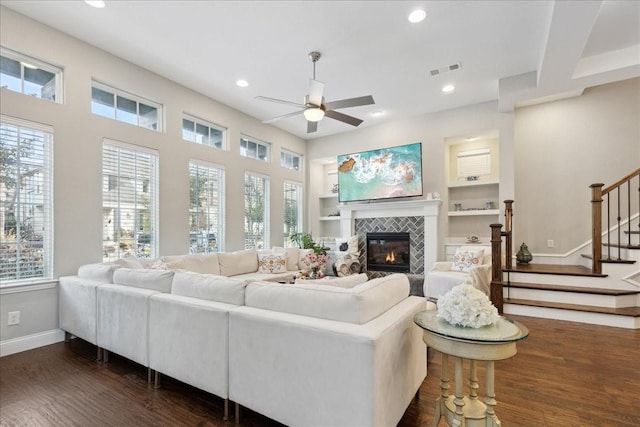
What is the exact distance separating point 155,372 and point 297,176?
18.2 ft

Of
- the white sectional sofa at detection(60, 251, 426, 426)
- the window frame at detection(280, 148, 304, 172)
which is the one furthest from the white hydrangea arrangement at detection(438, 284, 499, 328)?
the window frame at detection(280, 148, 304, 172)

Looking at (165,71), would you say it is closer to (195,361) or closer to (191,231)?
(191,231)

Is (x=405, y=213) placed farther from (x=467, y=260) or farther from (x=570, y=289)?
(x=570, y=289)

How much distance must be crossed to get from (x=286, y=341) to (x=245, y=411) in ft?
2.55

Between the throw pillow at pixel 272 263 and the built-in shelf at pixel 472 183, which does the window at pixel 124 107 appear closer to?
the throw pillow at pixel 272 263

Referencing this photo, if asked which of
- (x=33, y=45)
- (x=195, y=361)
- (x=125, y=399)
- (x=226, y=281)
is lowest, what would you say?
(x=125, y=399)

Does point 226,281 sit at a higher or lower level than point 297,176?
lower

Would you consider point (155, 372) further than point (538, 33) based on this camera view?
No

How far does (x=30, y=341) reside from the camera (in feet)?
10.6

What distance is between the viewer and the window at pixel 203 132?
5.12 m

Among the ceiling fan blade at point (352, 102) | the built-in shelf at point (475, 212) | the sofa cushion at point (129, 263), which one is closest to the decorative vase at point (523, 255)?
the built-in shelf at point (475, 212)

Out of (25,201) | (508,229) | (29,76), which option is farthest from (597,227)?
(29,76)

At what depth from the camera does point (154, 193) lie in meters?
4.55

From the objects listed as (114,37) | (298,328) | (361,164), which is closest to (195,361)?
(298,328)
